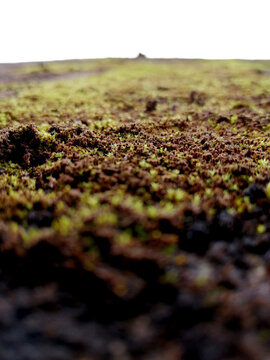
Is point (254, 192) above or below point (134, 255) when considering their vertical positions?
above

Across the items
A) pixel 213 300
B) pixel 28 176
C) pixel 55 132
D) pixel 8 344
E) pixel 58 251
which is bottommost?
pixel 8 344

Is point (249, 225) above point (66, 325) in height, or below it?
above

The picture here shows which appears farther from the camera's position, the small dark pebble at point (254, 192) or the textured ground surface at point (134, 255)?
the small dark pebble at point (254, 192)

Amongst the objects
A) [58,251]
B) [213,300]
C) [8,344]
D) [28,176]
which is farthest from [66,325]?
[28,176]

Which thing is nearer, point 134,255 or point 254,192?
point 134,255

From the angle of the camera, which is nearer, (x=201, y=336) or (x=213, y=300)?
(x=201, y=336)

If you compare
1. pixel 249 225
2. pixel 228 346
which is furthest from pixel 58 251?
pixel 249 225

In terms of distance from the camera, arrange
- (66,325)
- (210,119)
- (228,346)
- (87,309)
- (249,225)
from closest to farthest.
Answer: (228,346) < (66,325) < (87,309) < (249,225) < (210,119)

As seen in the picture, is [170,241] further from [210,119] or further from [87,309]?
[210,119]

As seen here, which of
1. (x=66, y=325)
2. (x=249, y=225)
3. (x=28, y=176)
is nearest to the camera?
(x=66, y=325)

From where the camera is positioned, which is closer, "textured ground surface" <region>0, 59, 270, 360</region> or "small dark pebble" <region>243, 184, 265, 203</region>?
"textured ground surface" <region>0, 59, 270, 360</region>
